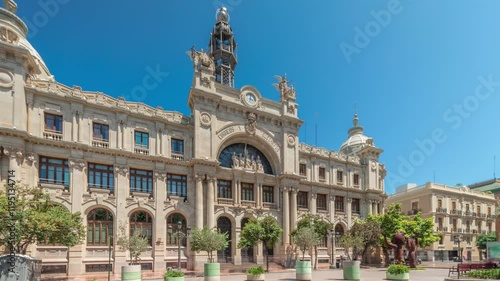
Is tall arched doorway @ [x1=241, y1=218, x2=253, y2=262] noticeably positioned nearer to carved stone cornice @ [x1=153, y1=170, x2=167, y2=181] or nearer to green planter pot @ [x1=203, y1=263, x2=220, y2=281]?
carved stone cornice @ [x1=153, y1=170, x2=167, y2=181]

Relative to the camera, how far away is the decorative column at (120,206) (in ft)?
108

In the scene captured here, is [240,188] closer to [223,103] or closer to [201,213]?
[201,213]

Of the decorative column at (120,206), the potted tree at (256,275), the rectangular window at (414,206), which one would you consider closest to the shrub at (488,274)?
the potted tree at (256,275)

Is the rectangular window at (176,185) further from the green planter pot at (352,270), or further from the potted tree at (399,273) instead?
the potted tree at (399,273)

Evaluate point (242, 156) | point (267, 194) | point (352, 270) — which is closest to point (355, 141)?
point (267, 194)

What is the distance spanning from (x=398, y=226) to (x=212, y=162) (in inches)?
930

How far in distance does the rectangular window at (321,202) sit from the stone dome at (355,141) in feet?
38.3

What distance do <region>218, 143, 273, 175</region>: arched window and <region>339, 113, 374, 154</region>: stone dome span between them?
18935 millimetres

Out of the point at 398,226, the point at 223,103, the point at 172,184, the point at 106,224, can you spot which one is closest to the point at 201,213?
the point at 172,184

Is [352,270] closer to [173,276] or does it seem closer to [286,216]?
[173,276]

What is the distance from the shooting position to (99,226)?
33.1 metres

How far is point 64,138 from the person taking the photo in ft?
A: 106

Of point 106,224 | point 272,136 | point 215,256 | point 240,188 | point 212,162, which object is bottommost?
point 215,256

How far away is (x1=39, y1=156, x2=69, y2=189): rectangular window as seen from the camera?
31.1 metres
